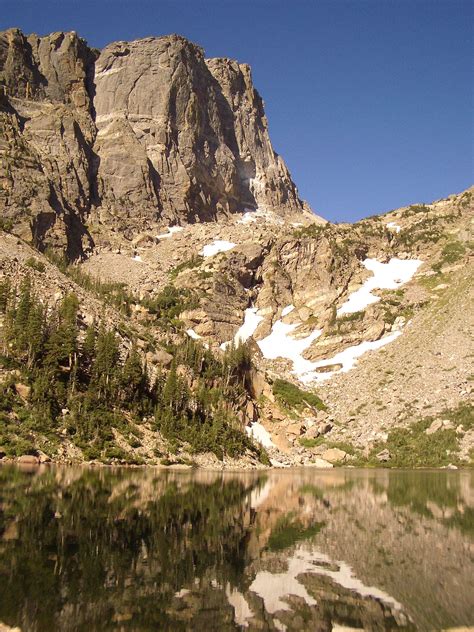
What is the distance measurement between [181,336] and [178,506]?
70692 millimetres

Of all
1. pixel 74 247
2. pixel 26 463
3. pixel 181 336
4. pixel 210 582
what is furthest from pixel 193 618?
pixel 74 247

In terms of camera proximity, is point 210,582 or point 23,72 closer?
point 210,582

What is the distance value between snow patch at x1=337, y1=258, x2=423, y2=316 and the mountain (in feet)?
2.31

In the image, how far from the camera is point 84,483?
29.0m

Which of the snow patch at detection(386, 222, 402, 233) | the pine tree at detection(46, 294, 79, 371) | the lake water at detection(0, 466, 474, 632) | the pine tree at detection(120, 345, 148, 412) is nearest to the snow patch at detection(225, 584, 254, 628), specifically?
the lake water at detection(0, 466, 474, 632)

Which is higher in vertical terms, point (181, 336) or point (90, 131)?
point (90, 131)

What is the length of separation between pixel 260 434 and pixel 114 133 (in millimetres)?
118704

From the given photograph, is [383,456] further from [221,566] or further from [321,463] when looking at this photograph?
[221,566]

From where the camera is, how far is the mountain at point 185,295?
58781 mm

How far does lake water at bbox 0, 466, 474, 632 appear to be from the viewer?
9.53 meters

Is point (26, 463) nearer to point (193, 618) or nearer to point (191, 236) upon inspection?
point (193, 618)

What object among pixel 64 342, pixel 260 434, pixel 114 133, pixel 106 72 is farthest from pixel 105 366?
pixel 106 72

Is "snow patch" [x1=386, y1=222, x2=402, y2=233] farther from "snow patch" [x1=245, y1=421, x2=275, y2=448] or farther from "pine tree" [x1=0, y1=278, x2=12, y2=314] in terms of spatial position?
"pine tree" [x1=0, y1=278, x2=12, y2=314]

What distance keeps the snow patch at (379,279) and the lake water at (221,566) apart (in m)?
99.3
